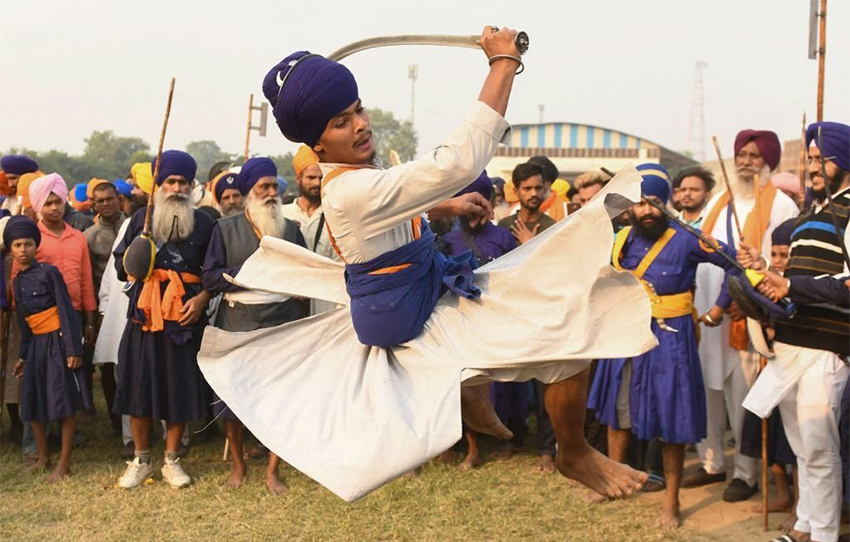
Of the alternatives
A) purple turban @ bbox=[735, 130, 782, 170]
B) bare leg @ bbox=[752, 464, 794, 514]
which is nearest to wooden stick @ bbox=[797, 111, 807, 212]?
purple turban @ bbox=[735, 130, 782, 170]

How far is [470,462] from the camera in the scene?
7188 mm

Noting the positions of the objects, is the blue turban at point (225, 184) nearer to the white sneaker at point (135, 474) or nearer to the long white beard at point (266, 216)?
the long white beard at point (266, 216)

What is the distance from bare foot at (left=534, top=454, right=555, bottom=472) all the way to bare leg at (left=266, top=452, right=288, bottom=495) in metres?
2.04

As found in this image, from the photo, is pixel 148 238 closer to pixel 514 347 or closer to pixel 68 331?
pixel 68 331

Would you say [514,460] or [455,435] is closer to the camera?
[455,435]

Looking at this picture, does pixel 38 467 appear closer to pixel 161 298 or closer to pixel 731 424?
pixel 161 298

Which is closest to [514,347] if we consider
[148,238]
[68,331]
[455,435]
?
[455,435]

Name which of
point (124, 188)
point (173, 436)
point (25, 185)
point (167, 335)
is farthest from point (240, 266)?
point (124, 188)

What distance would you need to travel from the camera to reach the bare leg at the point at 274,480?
6.54m

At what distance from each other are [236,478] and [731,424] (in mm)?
3791

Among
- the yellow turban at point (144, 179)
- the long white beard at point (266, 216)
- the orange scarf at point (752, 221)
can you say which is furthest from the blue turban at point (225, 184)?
the orange scarf at point (752, 221)

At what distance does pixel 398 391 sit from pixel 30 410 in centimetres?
488

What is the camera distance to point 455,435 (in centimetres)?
294

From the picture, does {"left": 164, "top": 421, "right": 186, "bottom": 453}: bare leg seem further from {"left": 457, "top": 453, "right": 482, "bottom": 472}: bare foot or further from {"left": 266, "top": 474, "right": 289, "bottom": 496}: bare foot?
{"left": 457, "top": 453, "right": 482, "bottom": 472}: bare foot
